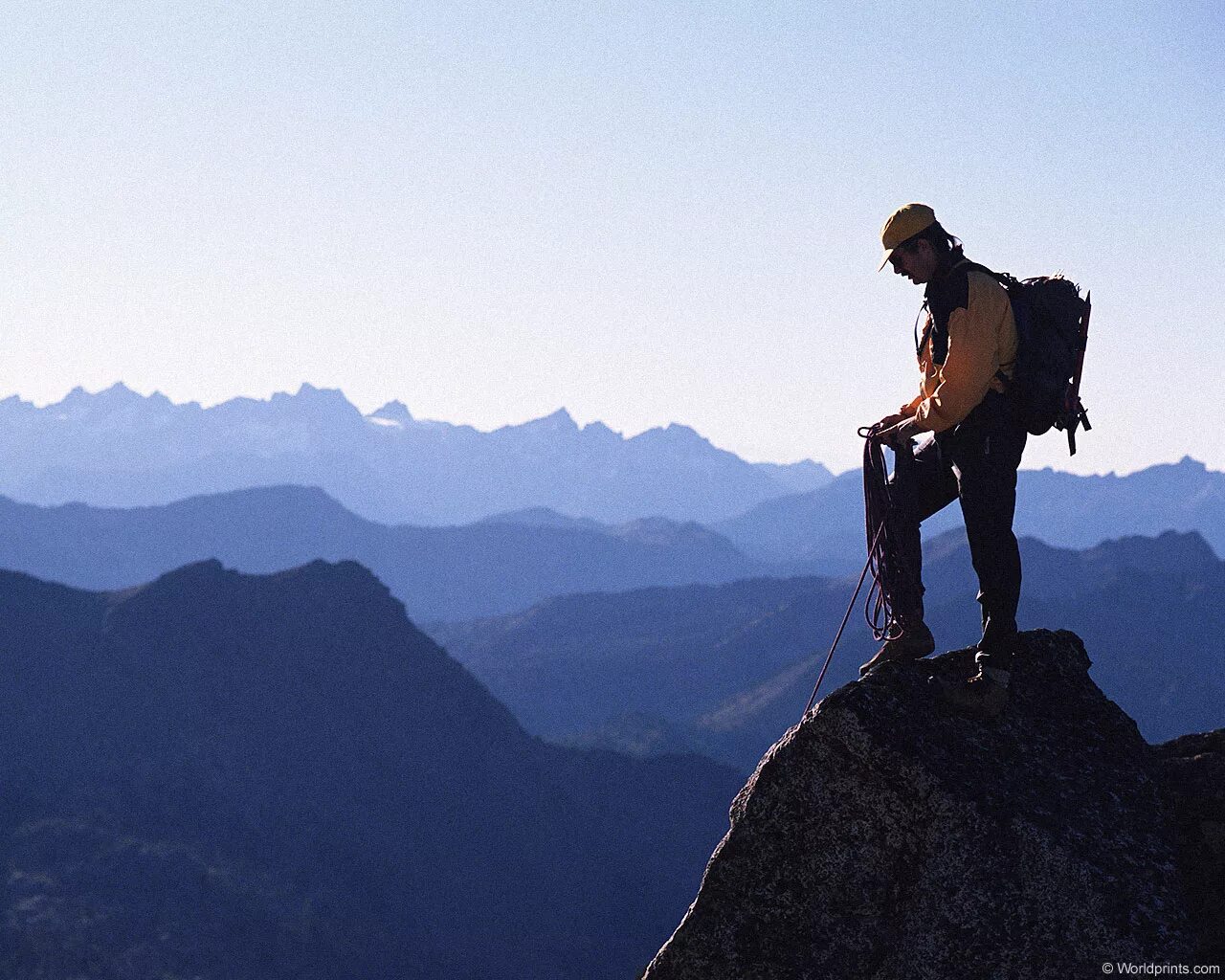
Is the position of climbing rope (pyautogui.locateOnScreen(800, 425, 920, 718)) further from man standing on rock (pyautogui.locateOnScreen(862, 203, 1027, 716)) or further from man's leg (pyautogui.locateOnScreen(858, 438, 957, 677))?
man standing on rock (pyautogui.locateOnScreen(862, 203, 1027, 716))

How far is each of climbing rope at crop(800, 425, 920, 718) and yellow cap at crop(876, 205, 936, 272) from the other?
1.32m

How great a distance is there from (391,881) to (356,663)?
32.1m

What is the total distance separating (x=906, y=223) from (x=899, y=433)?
53.7 inches

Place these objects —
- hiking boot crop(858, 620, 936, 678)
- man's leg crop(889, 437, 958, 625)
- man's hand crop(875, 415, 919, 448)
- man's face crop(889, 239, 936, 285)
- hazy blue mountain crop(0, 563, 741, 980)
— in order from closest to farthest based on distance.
A: man's face crop(889, 239, 936, 285) < man's hand crop(875, 415, 919, 448) < hiking boot crop(858, 620, 936, 678) < man's leg crop(889, 437, 958, 625) < hazy blue mountain crop(0, 563, 741, 980)

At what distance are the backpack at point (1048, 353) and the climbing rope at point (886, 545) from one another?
96 centimetres

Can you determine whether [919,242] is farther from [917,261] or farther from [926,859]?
[926,859]

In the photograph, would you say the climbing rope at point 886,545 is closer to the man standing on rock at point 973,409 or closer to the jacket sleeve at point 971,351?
the man standing on rock at point 973,409

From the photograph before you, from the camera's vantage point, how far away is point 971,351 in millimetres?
7801

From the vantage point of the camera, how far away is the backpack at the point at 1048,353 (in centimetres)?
796

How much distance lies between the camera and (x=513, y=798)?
148500 millimetres

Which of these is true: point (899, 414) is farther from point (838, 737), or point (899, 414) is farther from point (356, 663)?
point (356, 663)

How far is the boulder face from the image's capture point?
6926 millimetres

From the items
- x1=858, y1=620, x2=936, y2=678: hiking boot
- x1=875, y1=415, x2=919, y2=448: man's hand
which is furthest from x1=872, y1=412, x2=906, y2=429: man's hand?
x1=858, y1=620, x2=936, y2=678: hiking boot

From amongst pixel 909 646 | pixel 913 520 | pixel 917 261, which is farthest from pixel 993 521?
pixel 917 261
